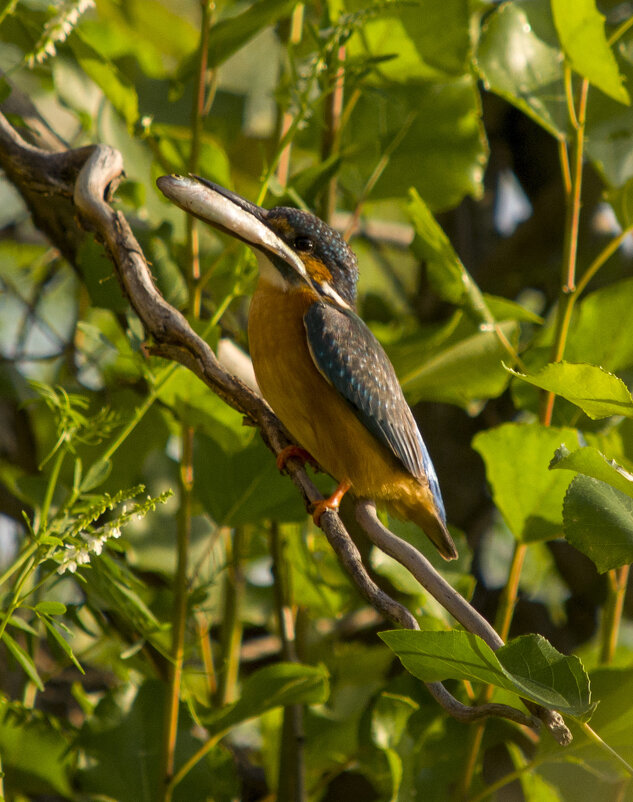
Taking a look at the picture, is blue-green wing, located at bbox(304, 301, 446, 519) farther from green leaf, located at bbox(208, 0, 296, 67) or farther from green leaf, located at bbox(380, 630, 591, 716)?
green leaf, located at bbox(380, 630, 591, 716)

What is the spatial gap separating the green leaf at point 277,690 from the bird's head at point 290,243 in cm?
88

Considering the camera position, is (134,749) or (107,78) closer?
(134,749)

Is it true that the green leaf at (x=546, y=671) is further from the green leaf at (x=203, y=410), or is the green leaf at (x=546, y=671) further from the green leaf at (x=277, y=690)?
the green leaf at (x=203, y=410)

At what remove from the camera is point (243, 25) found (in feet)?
6.60

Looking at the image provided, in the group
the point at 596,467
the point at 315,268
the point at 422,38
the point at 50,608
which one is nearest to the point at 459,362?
the point at 315,268

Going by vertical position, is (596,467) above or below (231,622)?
above

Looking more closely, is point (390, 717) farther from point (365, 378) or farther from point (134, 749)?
point (365, 378)

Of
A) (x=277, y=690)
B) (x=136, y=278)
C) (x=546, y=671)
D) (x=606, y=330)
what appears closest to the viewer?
(x=546, y=671)

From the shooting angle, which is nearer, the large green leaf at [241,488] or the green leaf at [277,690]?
the green leaf at [277,690]

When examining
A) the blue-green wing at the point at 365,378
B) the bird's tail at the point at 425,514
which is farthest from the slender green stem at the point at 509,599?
the blue-green wing at the point at 365,378

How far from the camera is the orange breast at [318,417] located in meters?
2.07

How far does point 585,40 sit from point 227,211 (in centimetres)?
81

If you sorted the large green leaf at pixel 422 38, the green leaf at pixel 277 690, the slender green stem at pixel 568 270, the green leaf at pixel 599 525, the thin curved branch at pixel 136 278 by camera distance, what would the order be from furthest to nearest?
the large green leaf at pixel 422 38 < the slender green stem at pixel 568 270 < the green leaf at pixel 277 690 < the thin curved branch at pixel 136 278 < the green leaf at pixel 599 525

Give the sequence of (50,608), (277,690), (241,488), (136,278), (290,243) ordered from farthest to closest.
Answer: (290,243), (241,488), (277,690), (136,278), (50,608)
